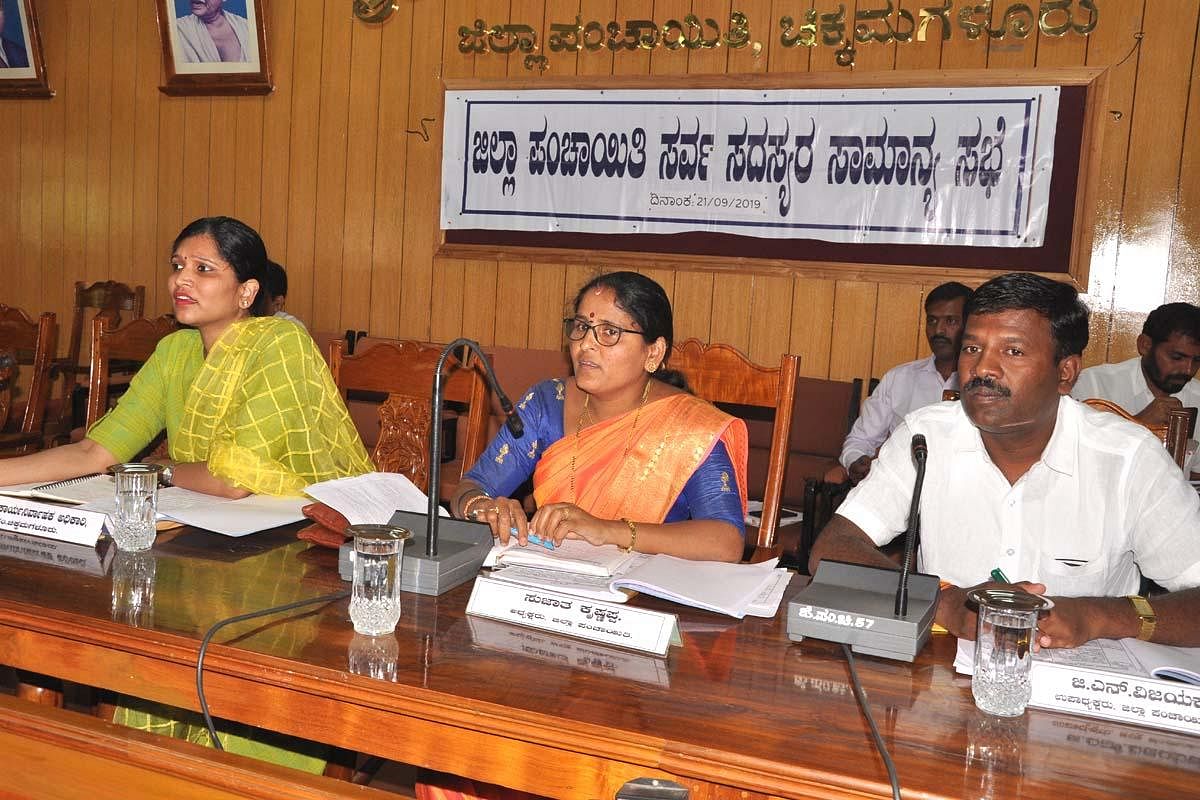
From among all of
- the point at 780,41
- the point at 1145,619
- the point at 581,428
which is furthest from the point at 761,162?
the point at 1145,619

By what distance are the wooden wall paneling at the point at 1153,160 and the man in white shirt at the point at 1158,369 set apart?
0.13 meters

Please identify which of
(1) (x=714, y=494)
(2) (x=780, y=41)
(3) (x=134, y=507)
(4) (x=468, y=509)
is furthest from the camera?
(2) (x=780, y=41)

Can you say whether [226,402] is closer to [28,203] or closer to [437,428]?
[437,428]

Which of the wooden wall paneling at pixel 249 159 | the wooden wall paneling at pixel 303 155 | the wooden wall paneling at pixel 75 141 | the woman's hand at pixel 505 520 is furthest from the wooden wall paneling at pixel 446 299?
the woman's hand at pixel 505 520

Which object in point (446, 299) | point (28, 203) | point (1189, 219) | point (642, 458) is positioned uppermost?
point (1189, 219)

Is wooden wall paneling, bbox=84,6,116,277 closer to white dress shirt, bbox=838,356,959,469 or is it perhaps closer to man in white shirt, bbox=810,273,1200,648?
white dress shirt, bbox=838,356,959,469

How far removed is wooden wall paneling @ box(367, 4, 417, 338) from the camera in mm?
5051

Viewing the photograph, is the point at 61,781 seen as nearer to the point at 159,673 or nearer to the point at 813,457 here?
the point at 159,673

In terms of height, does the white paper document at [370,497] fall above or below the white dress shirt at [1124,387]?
below

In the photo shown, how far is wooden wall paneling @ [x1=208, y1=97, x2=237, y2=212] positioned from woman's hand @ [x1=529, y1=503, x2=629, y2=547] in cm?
420

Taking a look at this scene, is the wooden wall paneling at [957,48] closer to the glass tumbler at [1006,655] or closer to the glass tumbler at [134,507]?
the glass tumbler at [1006,655]

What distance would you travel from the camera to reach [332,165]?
527 centimetres

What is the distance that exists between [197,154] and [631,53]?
2.52 m

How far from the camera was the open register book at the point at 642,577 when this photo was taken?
61.8 inches
